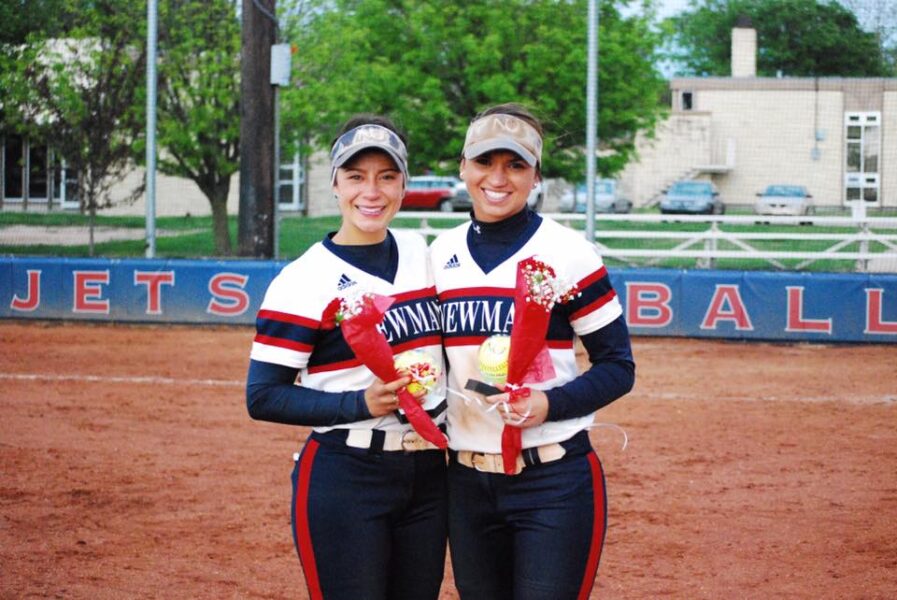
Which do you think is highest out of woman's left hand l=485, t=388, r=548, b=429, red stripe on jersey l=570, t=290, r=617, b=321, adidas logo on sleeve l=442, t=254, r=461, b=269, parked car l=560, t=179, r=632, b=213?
parked car l=560, t=179, r=632, b=213

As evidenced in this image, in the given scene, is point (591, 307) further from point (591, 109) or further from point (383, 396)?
point (591, 109)

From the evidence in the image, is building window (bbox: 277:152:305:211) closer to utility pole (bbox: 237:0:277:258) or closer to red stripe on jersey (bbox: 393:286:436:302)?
utility pole (bbox: 237:0:277:258)

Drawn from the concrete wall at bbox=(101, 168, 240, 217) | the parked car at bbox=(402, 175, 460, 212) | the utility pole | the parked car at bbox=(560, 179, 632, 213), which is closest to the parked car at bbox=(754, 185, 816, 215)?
the utility pole

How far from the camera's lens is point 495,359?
10.0ft

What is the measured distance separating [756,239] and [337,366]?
15.2 metres

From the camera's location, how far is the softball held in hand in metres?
3.02

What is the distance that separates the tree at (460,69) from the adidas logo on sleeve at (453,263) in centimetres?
1787

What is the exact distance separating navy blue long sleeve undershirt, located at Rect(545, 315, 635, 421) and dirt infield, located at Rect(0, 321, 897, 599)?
247 cm

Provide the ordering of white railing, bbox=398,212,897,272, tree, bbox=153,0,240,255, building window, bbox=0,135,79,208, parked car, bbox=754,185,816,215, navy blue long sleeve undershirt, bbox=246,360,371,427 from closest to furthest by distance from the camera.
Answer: navy blue long sleeve undershirt, bbox=246,360,371,427 → white railing, bbox=398,212,897,272 → parked car, bbox=754,185,816,215 → building window, bbox=0,135,79,208 → tree, bbox=153,0,240,255

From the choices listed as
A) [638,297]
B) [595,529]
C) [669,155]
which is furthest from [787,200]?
[595,529]

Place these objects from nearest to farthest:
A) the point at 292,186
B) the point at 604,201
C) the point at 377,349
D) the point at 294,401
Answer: the point at 377,349 → the point at 294,401 → the point at 292,186 → the point at 604,201

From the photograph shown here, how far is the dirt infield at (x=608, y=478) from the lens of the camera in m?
5.71

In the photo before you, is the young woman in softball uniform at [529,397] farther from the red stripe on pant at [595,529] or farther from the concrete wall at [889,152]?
the concrete wall at [889,152]

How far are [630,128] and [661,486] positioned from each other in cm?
1508
